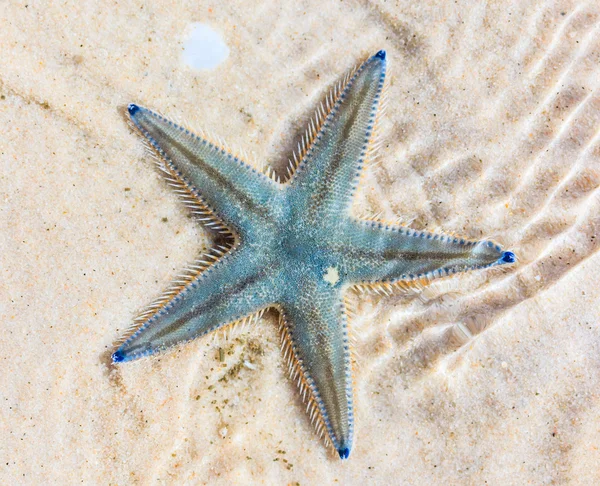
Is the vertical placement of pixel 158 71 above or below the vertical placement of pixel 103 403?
above

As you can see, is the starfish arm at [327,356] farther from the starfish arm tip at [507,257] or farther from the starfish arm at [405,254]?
the starfish arm tip at [507,257]

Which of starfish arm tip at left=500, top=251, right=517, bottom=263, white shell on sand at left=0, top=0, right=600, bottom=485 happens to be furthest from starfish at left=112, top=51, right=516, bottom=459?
starfish arm tip at left=500, top=251, right=517, bottom=263

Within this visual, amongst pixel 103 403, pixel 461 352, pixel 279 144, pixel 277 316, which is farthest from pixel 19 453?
pixel 461 352

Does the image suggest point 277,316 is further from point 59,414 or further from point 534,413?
point 534,413

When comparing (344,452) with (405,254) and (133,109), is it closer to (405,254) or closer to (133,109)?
(405,254)

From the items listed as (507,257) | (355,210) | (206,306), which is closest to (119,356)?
(206,306)

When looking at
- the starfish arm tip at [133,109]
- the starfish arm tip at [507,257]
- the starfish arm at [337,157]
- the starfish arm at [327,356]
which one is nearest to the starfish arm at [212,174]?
the starfish arm tip at [133,109]
